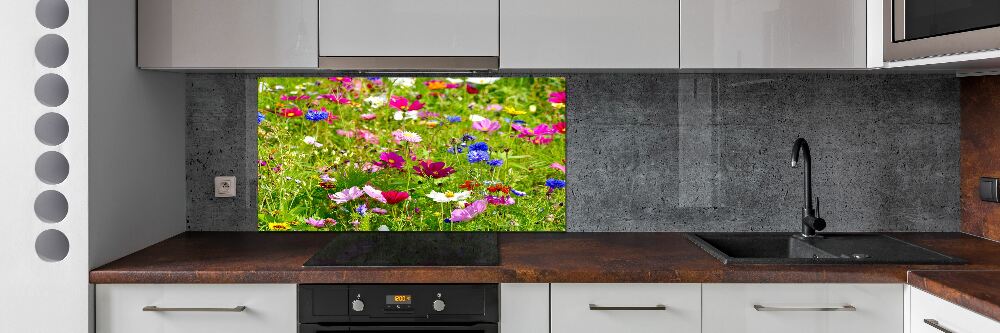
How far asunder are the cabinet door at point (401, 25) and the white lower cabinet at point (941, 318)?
1.33m

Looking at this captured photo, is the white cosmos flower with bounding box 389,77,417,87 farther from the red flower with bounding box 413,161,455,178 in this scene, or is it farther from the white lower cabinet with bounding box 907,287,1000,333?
the white lower cabinet with bounding box 907,287,1000,333

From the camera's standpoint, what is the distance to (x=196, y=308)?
1.87m

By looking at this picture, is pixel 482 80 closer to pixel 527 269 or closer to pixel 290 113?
pixel 290 113

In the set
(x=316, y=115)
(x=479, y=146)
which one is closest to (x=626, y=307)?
(x=479, y=146)

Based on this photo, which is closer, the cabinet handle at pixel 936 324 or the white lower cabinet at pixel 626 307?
the cabinet handle at pixel 936 324
